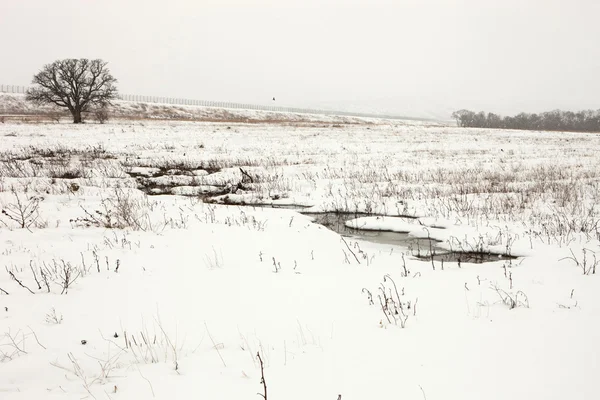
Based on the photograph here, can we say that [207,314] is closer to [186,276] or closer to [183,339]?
[183,339]

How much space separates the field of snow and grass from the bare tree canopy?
33726 mm

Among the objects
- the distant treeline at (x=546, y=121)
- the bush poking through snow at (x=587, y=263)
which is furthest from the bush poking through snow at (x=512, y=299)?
the distant treeline at (x=546, y=121)

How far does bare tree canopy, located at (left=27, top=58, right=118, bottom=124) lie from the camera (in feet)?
117

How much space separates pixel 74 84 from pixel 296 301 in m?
43.3

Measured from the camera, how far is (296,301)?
3.81m

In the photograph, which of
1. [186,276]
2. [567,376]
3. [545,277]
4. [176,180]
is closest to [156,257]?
[186,276]

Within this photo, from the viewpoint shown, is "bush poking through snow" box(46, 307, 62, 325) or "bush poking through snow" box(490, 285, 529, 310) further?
"bush poking through snow" box(490, 285, 529, 310)

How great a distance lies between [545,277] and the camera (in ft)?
13.8

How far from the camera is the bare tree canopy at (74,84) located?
117ft

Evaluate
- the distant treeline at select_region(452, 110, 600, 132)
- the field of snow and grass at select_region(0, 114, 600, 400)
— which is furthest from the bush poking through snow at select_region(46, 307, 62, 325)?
the distant treeline at select_region(452, 110, 600, 132)

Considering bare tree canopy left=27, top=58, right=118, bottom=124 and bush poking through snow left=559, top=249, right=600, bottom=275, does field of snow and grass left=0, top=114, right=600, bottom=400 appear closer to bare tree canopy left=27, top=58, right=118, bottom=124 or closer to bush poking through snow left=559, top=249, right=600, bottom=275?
bush poking through snow left=559, top=249, right=600, bottom=275

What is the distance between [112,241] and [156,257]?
4.27 feet

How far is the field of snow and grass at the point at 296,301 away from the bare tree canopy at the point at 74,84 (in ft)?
111

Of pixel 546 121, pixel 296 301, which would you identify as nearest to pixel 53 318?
pixel 296 301
